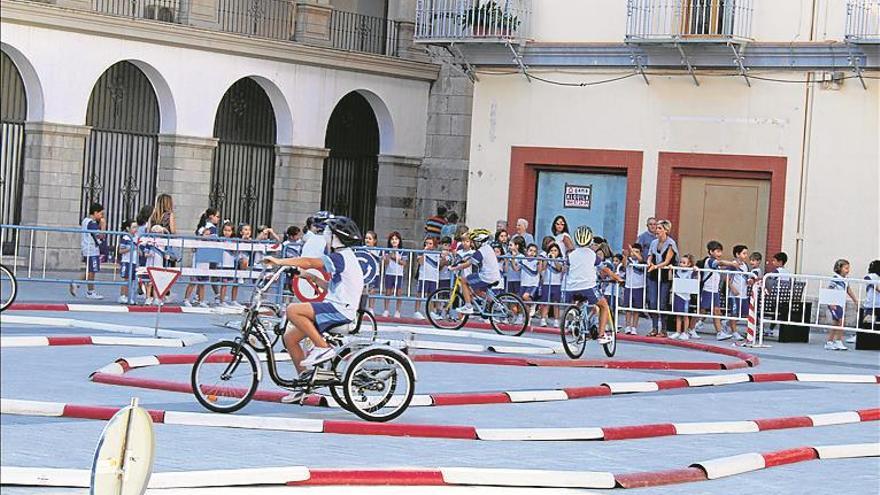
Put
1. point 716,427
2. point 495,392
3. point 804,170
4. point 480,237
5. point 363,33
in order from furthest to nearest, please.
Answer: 1. point 363,33
2. point 804,170
3. point 480,237
4. point 495,392
5. point 716,427

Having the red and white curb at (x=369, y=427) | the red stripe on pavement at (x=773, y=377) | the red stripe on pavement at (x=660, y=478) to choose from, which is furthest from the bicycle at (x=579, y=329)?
the red stripe on pavement at (x=660, y=478)

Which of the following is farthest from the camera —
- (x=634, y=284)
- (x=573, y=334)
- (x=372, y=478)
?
(x=634, y=284)

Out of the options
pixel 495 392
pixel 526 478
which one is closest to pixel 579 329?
pixel 495 392

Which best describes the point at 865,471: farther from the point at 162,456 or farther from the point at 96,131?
the point at 96,131

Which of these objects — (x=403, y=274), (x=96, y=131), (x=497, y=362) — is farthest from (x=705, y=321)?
(x=96, y=131)

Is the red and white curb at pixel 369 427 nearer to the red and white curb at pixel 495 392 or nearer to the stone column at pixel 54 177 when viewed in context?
the red and white curb at pixel 495 392

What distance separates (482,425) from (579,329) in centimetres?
691

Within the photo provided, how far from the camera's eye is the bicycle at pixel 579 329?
66.0 feet

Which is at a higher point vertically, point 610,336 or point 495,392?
point 610,336

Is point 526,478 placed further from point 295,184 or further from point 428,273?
point 295,184

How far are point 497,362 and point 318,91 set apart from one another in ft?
55.1

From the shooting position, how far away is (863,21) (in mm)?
27484

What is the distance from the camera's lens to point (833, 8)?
28.3m

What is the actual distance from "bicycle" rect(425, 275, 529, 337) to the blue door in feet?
25.3
